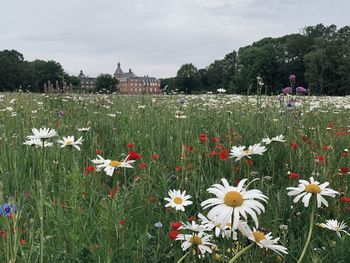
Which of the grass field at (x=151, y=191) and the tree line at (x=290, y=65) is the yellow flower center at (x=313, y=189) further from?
the tree line at (x=290, y=65)

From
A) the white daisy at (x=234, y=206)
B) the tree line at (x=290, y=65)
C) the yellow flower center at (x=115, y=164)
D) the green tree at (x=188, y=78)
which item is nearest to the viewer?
the white daisy at (x=234, y=206)

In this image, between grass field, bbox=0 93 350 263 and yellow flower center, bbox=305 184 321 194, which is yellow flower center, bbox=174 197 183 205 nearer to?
grass field, bbox=0 93 350 263

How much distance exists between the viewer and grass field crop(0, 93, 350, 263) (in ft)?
4.54

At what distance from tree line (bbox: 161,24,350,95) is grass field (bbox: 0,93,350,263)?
89.2 feet

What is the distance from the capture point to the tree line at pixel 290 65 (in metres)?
35.1

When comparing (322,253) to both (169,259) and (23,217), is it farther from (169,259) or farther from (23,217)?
(23,217)

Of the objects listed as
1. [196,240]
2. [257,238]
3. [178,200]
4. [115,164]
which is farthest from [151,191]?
[257,238]

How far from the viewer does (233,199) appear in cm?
91

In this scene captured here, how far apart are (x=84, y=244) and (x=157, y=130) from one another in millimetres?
2428

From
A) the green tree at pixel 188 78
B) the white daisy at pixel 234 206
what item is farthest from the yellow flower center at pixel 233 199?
the green tree at pixel 188 78

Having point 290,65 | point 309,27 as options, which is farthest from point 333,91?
point 309,27

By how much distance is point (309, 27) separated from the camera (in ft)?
195

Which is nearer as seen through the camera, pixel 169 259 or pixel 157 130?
pixel 169 259

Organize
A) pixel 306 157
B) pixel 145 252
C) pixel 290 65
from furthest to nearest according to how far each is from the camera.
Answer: pixel 290 65, pixel 306 157, pixel 145 252
